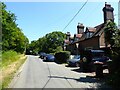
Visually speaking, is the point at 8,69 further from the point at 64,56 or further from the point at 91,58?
the point at 64,56

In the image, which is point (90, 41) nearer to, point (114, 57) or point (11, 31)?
point (11, 31)

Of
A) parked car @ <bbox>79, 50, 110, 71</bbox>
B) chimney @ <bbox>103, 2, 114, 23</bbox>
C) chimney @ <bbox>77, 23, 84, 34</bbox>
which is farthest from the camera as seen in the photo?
chimney @ <bbox>77, 23, 84, 34</bbox>

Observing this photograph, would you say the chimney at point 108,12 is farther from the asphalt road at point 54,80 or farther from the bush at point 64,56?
the asphalt road at point 54,80

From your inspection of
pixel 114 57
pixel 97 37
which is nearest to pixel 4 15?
pixel 97 37

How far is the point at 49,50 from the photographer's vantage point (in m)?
88.2

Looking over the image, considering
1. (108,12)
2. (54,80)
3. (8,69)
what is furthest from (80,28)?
(54,80)

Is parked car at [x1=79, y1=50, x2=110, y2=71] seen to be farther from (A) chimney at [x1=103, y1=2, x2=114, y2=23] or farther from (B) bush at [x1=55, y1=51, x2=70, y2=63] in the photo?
(A) chimney at [x1=103, y1=2, x2=114, y2=23]

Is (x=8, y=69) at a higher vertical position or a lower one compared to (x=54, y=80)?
higher

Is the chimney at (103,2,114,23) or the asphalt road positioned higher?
the chimney at (103,2,114,23)

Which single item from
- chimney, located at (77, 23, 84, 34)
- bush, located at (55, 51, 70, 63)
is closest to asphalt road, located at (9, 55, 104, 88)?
bush, located at (55, 51, 70, 63)

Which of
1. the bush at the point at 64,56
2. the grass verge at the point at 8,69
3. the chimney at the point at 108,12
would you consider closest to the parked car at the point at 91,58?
the grass verge at the point at 8,69

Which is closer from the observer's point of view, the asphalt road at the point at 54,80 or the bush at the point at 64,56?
the asphalt road at the point at 54,80

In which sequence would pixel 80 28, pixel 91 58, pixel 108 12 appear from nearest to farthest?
pixel 91 58, pixel 108 12, pixel 80 28

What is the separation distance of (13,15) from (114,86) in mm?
44220
